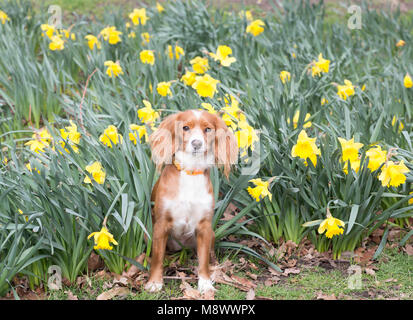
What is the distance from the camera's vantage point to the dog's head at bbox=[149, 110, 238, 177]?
106 inches

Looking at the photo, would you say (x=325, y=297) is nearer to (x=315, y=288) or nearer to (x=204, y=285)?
(x=315, y=288)

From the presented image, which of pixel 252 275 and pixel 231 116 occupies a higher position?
pixel 231 116

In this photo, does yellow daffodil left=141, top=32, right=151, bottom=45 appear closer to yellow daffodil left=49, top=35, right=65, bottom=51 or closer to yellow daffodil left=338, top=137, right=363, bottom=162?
yellow daffodil left=49, top=35, right=65, bottom=51

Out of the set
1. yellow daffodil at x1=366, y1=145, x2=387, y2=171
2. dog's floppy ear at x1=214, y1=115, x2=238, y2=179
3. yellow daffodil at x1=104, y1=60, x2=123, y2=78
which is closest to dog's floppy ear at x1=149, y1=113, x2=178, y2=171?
dog's floppy ear at x1=214, y1=115, x2=238, y2=179

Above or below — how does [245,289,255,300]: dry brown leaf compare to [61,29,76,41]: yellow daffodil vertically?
below

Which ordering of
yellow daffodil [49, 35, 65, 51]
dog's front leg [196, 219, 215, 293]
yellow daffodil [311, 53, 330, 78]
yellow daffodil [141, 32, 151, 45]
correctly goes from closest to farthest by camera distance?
dog's front leg [196, 219, 215, 293], yellow daffodil [311, 53, 330, 78], yellow daffodil [49, 35, 65, 51], yellow daffodil [141, 32, 151, 45]

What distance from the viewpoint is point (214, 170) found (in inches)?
129

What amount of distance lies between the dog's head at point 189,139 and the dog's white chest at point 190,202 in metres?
0.08

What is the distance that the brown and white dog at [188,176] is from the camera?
2.73m

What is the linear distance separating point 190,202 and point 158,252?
33 centimetres

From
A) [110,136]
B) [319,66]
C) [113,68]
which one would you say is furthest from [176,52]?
[110,136]

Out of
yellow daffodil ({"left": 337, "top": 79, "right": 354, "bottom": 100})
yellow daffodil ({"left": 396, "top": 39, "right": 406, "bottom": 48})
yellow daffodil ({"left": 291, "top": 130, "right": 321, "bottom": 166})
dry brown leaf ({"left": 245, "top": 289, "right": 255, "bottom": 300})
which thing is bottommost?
dry brown leaf ({"left": 245, "top": 289, "right": 255, "bottom": 300})

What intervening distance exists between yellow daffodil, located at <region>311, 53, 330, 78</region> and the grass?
1.70m
